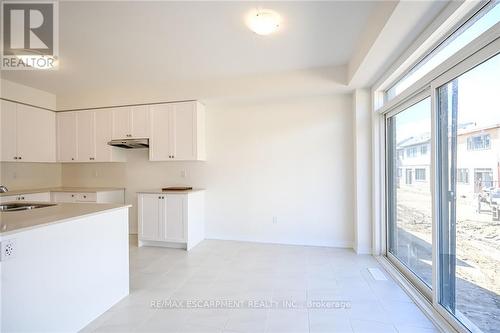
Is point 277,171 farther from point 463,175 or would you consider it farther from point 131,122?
point 131,122

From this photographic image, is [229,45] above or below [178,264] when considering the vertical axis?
above

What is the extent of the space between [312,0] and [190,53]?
155cm

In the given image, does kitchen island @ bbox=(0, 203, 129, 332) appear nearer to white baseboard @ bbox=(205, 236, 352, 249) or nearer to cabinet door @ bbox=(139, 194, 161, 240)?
cabinet door @ bbox=(139, 194, 161, 240)

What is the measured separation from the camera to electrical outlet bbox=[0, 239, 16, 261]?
4.48 feet

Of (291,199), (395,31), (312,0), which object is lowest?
(291,199)

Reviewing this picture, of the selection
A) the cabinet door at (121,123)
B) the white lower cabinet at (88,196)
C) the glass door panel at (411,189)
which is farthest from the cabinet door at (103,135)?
the glass door panel at (411,189)

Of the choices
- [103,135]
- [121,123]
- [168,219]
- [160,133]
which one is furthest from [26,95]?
[168,219]

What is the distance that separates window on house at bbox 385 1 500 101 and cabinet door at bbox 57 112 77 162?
5328mm

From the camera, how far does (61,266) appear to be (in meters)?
1.71

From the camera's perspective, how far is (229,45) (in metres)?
2.70

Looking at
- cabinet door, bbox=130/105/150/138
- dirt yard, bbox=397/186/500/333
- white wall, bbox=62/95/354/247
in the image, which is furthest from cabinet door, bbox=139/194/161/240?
dirt yard, bbox=397/186/500/333

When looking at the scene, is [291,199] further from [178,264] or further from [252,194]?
[178,264]

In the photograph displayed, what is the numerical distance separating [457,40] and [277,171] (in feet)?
8.74

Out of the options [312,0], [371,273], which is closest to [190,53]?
[312,0]
